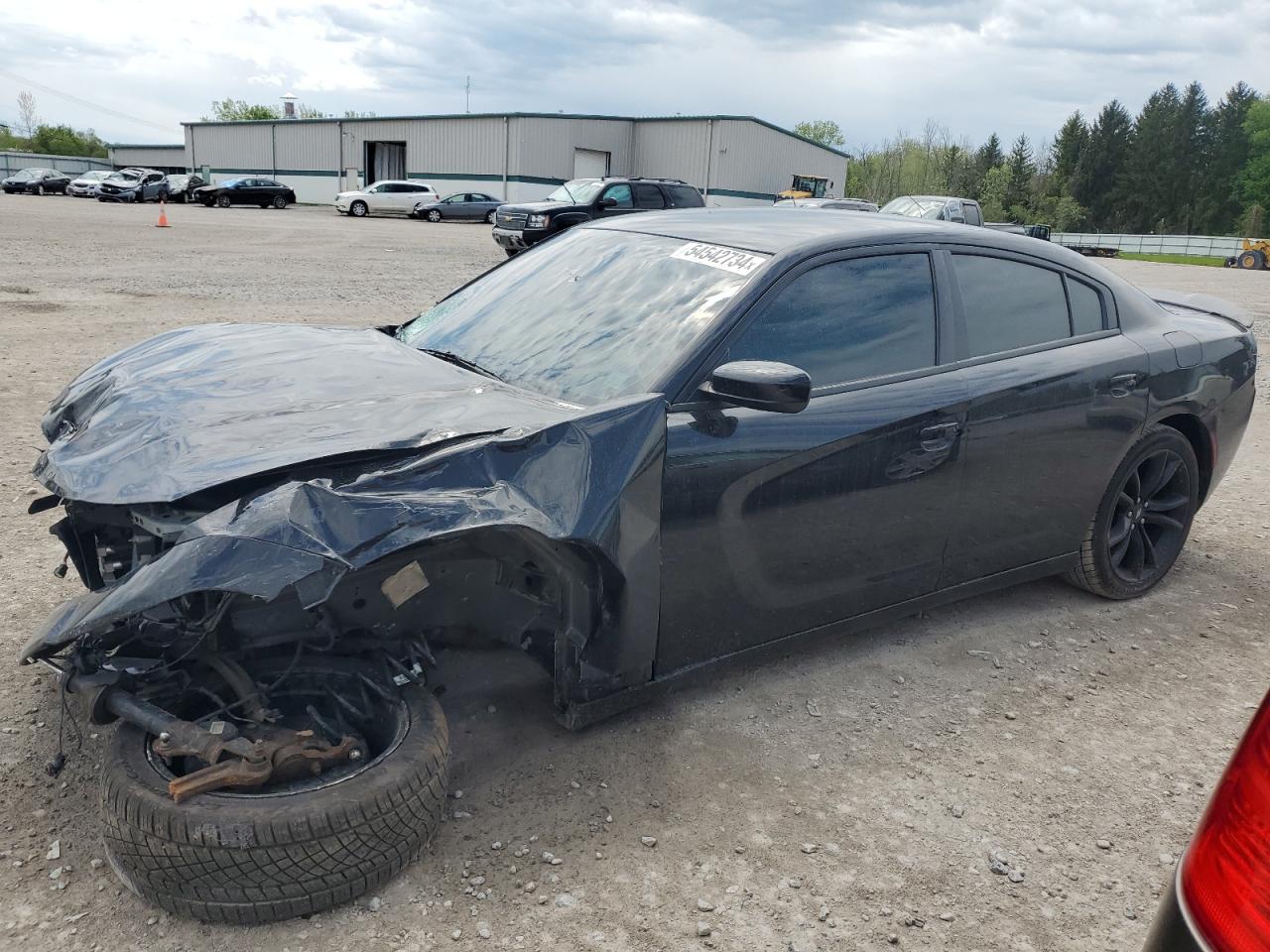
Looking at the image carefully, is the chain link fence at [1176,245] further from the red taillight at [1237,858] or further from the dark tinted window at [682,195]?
the red taillight at [1237,858]

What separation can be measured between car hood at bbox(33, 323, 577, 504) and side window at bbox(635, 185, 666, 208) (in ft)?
62.3

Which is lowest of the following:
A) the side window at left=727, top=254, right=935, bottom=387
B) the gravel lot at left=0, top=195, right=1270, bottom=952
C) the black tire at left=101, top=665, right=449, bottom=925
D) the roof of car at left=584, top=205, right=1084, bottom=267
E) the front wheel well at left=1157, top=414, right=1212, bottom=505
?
the gravel lot at left=0, top=195, right=1270, bottom=952

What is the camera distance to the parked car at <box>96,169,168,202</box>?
4206cm

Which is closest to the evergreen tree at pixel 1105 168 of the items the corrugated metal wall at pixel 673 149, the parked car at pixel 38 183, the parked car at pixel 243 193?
the corrugated metal wall at pixel 673 149

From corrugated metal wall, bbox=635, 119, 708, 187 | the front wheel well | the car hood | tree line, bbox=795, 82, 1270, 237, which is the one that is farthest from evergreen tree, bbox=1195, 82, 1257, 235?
the car hood

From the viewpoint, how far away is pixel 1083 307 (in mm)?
4102

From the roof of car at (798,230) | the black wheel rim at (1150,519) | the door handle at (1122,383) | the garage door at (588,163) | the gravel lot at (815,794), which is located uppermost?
the garage door at (588,163)

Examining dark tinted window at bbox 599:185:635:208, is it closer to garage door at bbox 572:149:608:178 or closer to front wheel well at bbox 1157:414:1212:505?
front wheel well at bbox 1157:414:1212:505

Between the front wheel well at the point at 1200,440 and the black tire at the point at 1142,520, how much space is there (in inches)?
1.9

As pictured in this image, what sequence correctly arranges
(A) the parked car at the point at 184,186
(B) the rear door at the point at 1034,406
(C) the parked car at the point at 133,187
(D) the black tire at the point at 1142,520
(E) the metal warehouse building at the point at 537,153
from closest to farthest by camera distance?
(B) the rear door at the point at 1034,406 < (D) the black tire at the point at 1142,520 < (C) the parked car at the point at 133,187 < (A) the parked car at the point at 184,186 < (E) the metal warehouse building at the point at 537,153

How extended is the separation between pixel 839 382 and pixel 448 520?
4.86 ft

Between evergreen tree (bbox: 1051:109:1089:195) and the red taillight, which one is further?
evergreen tree (bbox: 1051:109:1089:195)

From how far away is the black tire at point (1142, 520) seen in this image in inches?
167

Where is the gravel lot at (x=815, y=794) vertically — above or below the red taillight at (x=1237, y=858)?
below
